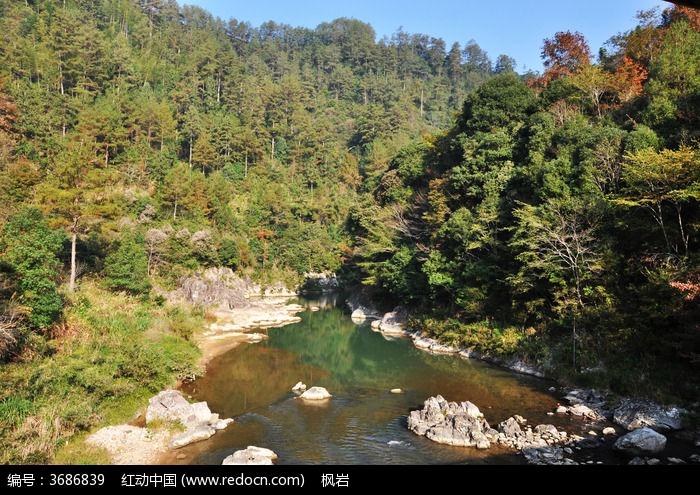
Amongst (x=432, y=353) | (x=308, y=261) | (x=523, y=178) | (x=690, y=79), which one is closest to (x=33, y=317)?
(x=432, y=353)

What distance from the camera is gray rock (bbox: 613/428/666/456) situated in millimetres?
13141

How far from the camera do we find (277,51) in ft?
345

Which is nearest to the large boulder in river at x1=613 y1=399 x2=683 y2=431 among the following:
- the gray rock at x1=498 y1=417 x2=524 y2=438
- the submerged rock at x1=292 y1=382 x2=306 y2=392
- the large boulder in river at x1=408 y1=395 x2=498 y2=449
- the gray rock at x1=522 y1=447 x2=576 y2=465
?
the gray rock at x1=522 y1=447 x2=576 y2=465

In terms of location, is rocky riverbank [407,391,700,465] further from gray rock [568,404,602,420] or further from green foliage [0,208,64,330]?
green foliage [0,208,64,330]

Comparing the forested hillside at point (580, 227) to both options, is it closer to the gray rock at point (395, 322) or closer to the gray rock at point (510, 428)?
the gray rock at point (395, 322)

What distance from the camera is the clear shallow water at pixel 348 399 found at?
13.8m

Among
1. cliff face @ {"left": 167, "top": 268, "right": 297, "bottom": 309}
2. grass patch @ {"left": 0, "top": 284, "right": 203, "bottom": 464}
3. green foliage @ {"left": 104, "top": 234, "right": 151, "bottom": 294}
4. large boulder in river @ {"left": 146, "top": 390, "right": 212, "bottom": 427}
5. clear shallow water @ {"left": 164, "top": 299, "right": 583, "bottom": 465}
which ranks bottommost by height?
clear shallow water @ {"left": 164, "top": 299, "right": 583, "bottom": 465}

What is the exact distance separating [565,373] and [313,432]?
39.8 feet

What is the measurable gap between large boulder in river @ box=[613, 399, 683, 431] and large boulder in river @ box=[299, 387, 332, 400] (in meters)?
11.3

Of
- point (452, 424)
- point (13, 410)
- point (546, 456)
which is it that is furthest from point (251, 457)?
point (546, 456)

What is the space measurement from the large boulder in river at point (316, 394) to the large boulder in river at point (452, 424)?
15.0ft

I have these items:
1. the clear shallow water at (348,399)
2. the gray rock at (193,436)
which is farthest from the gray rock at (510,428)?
the gray rock at (193,436)

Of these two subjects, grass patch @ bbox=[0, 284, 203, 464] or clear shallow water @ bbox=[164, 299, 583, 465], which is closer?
grass patch @ bbox=[0, 284, 203, 464]

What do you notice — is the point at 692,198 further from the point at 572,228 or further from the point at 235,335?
the point at 235,335
